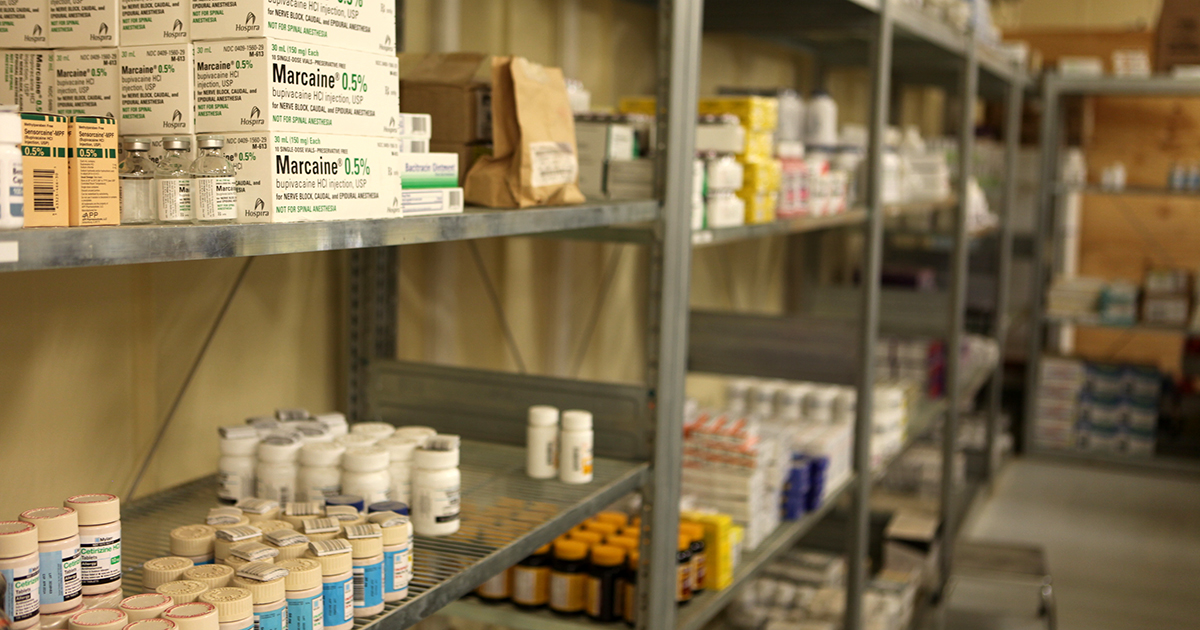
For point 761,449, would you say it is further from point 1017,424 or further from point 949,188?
point 1017,424

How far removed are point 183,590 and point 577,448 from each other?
2.97 feet

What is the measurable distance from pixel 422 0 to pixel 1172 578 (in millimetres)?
4397

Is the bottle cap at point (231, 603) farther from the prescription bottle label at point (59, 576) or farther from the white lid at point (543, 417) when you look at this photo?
the white lid at point (543, 417)

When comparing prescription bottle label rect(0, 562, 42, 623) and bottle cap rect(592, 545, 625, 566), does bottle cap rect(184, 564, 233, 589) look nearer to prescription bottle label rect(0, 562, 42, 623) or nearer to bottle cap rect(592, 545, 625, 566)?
prescription bottle label rect(0, 562, 42, 623)

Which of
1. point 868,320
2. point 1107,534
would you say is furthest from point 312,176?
point 1107,534

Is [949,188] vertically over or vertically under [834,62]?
under

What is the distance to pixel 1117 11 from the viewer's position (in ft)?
26.8

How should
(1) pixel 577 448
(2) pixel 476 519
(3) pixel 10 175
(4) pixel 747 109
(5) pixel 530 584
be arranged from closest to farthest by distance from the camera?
(3) pixel 10 175
(2) pixel 476 519
(1) pixel 577 448
(5) pixel 530 584
(4) pixel 747 109

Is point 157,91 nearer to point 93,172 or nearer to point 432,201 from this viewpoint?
point 93,172

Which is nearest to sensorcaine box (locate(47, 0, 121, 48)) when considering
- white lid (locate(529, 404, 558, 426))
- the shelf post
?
white lid (locate(529, 404, 558, 426))

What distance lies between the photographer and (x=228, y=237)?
3.45 feet

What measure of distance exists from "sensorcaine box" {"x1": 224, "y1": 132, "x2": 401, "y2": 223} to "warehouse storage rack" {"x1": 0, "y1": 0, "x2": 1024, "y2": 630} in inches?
1.6

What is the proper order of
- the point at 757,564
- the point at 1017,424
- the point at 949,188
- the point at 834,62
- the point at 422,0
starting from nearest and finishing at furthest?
the point at 422,0
the point at 757,564
the point at 949,188
the point at 834,62
the point at 1017,424

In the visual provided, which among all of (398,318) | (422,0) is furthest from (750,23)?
(398,318)
